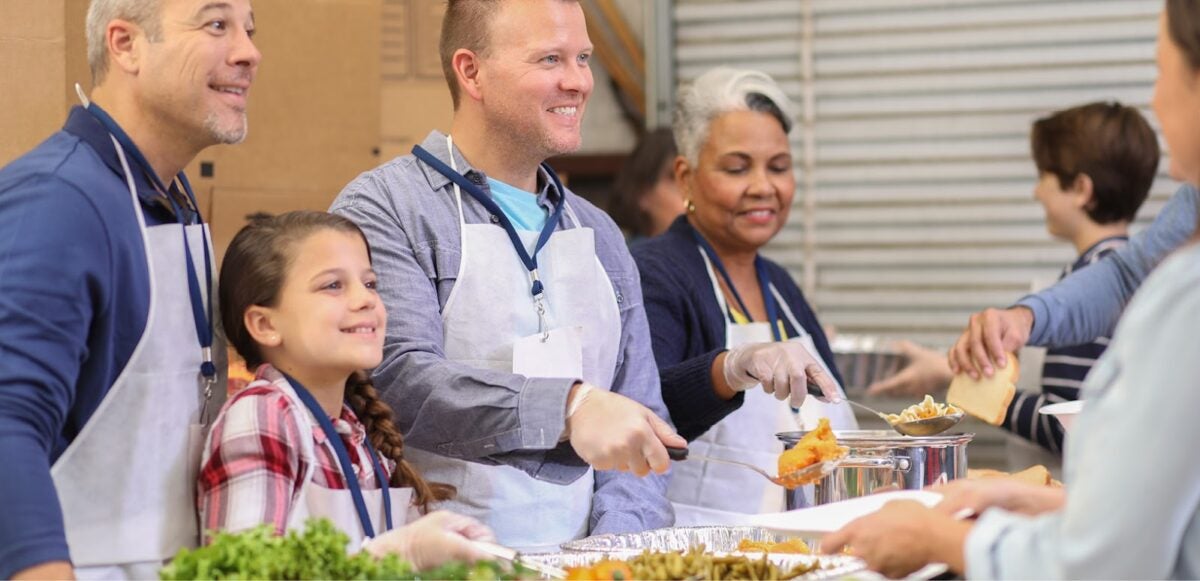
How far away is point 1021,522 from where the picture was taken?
163 cm

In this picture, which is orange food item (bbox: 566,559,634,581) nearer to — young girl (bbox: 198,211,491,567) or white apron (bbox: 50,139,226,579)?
young girl (bbox: 198,211,491,567)

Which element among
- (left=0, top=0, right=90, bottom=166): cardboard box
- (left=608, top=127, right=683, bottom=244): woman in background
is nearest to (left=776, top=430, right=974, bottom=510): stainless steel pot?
(left=0, top=0, right=90, bottom=166): cardboard box

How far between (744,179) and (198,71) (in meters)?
1.97

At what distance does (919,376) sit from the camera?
428 centimetres

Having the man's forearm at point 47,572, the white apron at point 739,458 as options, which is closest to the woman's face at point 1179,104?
the man's forearm at point 47,572

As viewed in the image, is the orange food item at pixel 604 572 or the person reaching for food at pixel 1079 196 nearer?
the orange food item at pixel 604 572

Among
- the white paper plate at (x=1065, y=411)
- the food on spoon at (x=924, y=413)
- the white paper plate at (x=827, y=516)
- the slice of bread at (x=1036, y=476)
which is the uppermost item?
the white paper plate at (x=1065, y=411)

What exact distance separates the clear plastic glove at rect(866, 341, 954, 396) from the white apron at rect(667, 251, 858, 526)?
0.63 metres

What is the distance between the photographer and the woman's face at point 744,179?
388cm

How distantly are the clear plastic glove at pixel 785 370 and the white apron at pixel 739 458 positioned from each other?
0.57 m

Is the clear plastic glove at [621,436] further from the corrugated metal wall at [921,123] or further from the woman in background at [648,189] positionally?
the corrugated metal wall at [921,123]

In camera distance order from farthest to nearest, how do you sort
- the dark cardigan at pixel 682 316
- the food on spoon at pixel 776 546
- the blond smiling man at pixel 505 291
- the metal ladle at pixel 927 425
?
the dark cardigan at pixel 682 316
the metal ladle at pixel 927 425
the blond smiling man at pixel 505 291
the food on spoon at pixel 776 546

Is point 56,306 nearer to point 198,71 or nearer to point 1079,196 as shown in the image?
point 198,71

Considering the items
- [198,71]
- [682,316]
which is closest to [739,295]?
[682,316]
